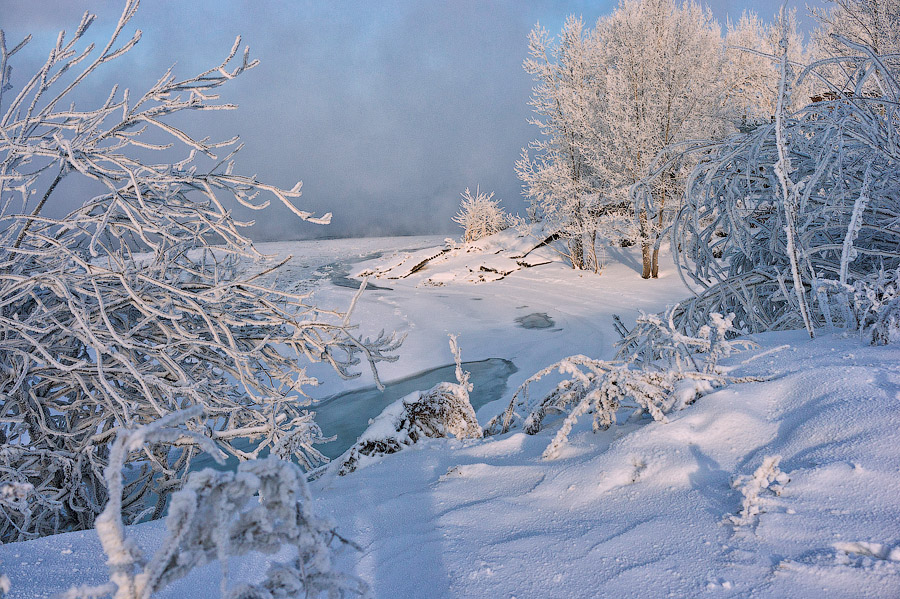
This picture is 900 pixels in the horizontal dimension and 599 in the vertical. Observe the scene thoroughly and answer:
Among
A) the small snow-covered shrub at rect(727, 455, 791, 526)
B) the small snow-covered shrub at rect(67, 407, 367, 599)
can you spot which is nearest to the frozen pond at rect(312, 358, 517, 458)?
the small snow-covered shrub at rect(727, 455, 791, 526)

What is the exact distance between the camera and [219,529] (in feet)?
1.64

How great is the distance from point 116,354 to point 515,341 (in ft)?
20.3

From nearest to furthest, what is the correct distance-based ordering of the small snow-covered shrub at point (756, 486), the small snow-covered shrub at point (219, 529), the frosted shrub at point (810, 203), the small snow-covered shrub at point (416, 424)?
the small snow-covered shrub at point (219, 529) < the small snow-covered shrub at point (756, 486) < the small snow-covered shrub at point (416, 424) < the frosted shrub at point (810, 203)

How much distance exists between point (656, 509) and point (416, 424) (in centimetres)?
128

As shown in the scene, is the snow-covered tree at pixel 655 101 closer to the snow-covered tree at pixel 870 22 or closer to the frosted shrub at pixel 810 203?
the snow-covered tree at pixel 870 22

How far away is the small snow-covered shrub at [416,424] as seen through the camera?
1993 mm

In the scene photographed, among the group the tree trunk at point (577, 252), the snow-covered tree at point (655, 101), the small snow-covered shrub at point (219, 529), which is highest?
the snow-covered tree at point (655, 101)

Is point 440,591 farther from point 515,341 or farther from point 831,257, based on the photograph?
point 515,341

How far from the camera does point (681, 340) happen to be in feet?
5.34

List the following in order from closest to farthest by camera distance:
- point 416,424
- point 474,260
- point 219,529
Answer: point 219,529, point 416,424, point 474,260

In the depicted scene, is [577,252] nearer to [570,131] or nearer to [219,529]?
[570,131]

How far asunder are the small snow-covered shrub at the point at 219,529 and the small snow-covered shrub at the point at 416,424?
1.40 meters

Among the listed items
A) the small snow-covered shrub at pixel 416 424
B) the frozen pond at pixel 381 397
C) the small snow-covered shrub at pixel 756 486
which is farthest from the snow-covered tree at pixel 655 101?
the small snow-covered shrub at pixel 756 486

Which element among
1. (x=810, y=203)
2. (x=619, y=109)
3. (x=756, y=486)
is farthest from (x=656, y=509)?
(x=619, y=109)
